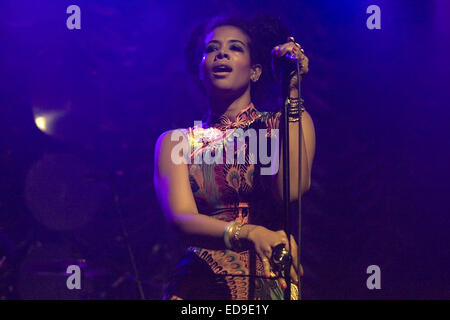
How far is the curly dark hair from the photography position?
7.41ft

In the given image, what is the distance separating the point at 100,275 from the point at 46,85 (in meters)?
1.84

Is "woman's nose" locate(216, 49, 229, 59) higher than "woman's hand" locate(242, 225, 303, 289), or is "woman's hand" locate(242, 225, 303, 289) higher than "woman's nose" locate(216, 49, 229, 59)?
"woman's nose" locate(216, 49, 229, 59)

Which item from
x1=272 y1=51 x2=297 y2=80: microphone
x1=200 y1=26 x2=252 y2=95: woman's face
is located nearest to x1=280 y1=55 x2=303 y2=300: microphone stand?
x1=272 y1=51 x2=297 y2=80: microphone

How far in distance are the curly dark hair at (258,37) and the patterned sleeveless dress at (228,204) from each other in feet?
0.92

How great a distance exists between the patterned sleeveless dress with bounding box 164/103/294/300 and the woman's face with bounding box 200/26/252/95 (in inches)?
5.4

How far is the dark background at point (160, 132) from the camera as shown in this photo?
346cm

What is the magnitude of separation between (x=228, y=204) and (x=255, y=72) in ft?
2.33

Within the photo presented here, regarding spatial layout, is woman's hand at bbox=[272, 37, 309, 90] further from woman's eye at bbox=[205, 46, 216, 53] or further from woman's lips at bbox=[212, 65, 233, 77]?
woman's eye at bbox=[205, 46, 216, 53]

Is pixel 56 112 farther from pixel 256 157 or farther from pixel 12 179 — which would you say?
pixel 256 157

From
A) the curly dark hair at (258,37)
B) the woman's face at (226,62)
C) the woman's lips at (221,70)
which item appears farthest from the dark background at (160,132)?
the woman's lips at (221,70)

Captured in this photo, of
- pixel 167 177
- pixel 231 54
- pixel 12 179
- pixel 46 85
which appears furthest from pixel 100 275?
pixel 231 54

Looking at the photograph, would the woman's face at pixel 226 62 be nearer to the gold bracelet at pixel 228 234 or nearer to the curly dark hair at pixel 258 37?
the curly dark hair at pixel 258 37

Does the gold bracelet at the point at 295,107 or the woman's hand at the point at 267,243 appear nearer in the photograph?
the woman's hand at the point at 267,243

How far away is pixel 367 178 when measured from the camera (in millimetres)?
3639
